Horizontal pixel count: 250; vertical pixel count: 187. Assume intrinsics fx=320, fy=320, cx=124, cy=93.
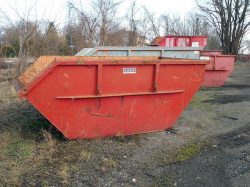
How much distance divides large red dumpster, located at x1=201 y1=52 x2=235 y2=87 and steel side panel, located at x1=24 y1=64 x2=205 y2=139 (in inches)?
232

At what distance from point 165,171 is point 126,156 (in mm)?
636

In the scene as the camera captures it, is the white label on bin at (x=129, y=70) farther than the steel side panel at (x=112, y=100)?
Yes

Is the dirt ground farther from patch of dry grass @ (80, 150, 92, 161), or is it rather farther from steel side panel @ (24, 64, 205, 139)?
steel side panel @ (24, 64, 205, 139)

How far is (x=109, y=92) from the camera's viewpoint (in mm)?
4812

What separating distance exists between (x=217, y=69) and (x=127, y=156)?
767cm

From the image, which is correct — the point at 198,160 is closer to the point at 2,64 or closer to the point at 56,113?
the point at 56,113

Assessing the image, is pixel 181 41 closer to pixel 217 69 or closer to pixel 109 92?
pixel 217 69

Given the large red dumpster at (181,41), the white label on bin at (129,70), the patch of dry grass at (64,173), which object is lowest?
the patch of dry grass at (64,173)

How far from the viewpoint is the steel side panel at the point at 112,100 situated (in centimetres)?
446

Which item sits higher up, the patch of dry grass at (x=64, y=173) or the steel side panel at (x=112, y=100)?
the steel side panel at (x=112, y=100)

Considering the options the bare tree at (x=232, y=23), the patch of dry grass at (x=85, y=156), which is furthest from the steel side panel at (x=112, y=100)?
the bare tree at (x=232, y=23)

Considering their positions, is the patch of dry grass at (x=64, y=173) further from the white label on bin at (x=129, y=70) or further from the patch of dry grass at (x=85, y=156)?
the white label on bin at (x=129, y=70)

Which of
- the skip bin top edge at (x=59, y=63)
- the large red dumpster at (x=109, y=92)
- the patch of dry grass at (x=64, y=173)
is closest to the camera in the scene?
the patch of dry grass at (x=64, y=173)

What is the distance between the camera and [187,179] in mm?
3750
